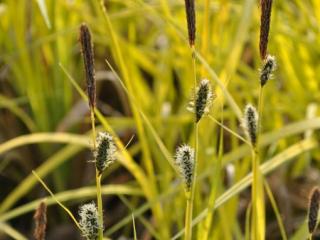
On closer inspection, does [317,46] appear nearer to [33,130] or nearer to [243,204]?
[243,204]

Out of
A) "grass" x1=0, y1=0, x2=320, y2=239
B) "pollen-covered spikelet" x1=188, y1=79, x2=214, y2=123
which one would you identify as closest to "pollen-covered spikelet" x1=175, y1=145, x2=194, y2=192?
"pollen-covered spikelet" x1=188, y1=79, x2=214, y2=123

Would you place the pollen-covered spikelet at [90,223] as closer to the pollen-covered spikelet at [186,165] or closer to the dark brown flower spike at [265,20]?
the pollen-covered spikelet at [186,165]

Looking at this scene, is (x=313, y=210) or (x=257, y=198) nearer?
(x=313, y=210)

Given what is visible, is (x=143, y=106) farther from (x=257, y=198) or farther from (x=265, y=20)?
(x=265, y=20)

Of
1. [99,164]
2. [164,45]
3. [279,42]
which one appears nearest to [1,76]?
[164,45]

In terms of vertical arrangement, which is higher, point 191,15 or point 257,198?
Result: point 191,15

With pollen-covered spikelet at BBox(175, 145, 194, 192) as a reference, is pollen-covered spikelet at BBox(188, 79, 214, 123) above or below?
above

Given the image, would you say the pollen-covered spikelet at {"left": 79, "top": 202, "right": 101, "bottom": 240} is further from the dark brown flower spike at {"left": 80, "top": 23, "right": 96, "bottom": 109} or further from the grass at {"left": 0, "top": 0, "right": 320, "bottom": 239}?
the grass at {"left": 0, "top": 0, "right": 320, "bottom": 239}

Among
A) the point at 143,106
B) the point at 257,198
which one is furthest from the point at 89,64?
the point at 143,106

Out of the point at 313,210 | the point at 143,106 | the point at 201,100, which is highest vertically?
the point at 143,106

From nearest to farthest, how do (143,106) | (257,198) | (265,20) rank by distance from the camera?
(265,20) → (257,198) → (143,106)

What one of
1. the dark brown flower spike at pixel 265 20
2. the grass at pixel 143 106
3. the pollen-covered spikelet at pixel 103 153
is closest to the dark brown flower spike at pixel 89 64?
the pollen-covered spikelet at pixel 103 153
